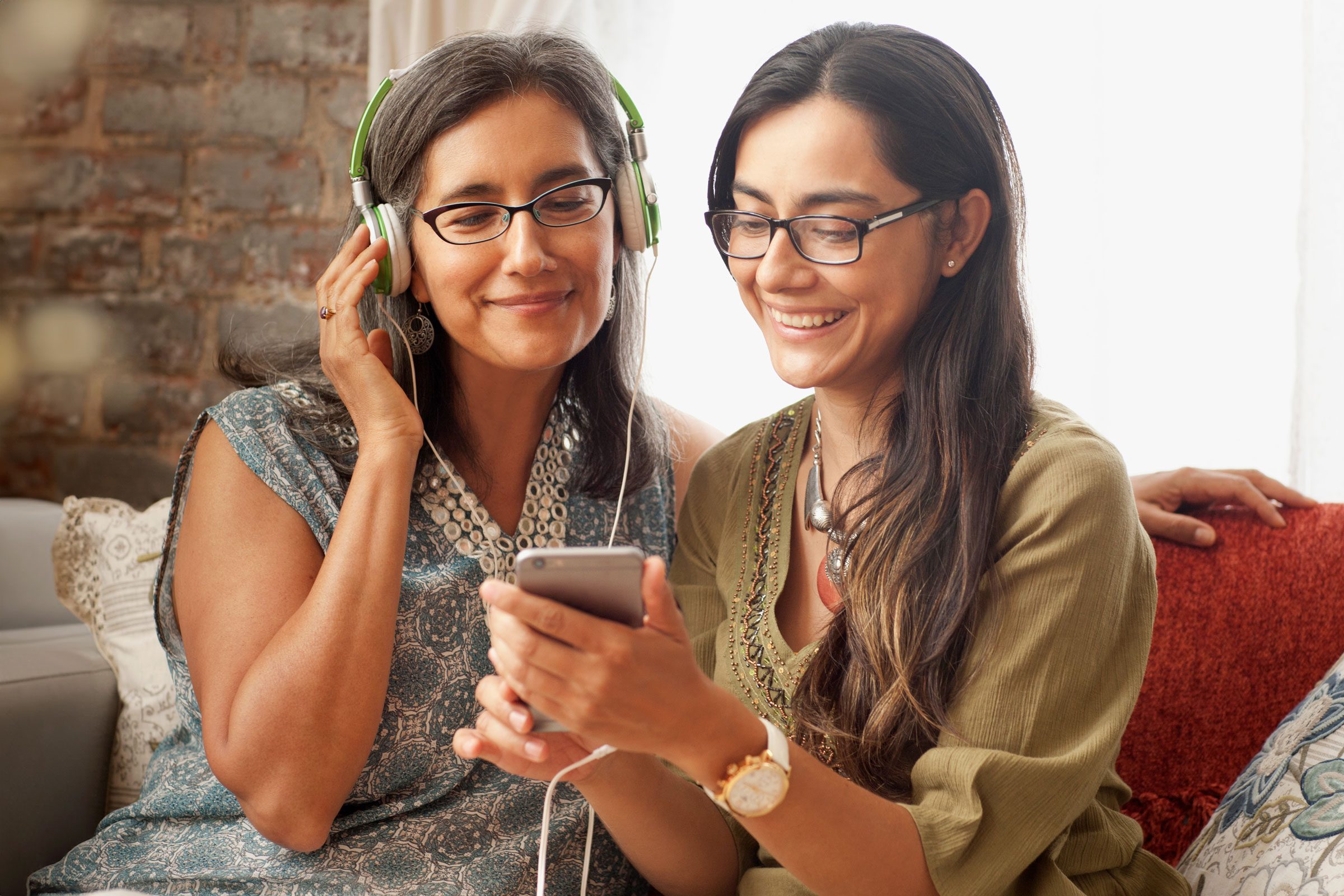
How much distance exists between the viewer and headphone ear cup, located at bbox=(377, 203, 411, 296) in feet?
4.20

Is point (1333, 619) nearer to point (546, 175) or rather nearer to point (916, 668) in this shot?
point (916, 668)

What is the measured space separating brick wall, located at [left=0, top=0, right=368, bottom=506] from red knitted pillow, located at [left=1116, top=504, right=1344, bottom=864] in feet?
6.95

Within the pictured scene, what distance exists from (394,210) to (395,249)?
0.06 m

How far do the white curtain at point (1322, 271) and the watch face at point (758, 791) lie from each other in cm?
185

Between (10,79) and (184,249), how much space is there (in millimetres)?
676

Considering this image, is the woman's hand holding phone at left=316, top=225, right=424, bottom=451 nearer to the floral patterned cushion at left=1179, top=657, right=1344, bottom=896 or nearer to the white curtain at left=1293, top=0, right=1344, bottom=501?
the floral patterned cushion at left=1179, top=657, right=1344, bottom=896

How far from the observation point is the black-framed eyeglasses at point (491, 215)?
1.26m

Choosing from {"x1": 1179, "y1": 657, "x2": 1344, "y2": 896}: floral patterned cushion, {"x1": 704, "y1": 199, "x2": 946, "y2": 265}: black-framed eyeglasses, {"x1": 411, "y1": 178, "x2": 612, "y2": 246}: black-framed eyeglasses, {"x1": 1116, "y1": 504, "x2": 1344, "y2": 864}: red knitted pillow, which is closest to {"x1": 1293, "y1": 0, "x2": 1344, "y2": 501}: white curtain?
{"x1": 1116, "y1": 504, "x2": 1344, "y2": 864}: red knitted pillow

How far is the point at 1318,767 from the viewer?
1141 mm

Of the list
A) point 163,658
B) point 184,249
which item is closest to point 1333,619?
point 163,658

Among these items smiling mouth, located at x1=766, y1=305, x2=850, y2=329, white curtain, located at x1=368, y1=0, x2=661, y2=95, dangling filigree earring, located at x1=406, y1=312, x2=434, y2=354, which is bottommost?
dangling filigree earring, located at x1=406, y1=312, x2=434, y2=354

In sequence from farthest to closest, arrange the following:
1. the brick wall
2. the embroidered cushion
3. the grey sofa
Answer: the brick wall < the embroidered cushion < the grey sofa

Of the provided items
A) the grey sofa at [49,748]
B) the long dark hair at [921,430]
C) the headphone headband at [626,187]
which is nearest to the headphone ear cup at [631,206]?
the headphone headband at [626,187]

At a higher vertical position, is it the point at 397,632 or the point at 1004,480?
the point at 1004,480
